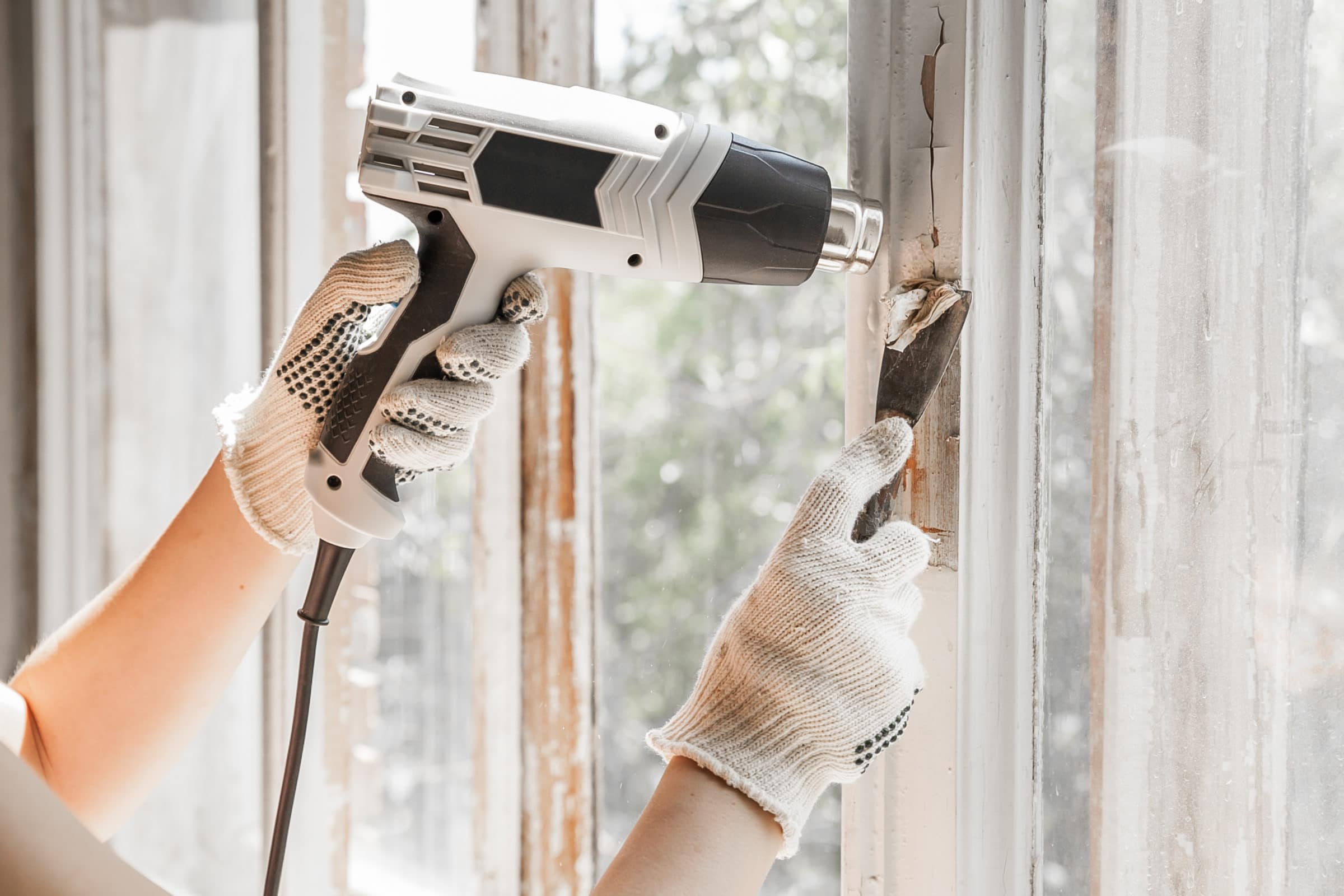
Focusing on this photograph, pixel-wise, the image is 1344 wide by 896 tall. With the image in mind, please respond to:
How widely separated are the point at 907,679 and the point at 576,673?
419mm

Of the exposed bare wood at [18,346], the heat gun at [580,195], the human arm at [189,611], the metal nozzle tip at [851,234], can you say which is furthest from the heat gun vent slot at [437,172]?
the exposed bare wood at [18,346]

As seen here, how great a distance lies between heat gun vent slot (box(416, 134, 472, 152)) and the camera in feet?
1.87

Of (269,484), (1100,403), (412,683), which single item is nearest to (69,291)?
(412,683)

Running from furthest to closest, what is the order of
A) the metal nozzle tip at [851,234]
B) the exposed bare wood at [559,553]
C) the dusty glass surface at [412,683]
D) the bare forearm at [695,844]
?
1. the dusty glass surface at [412,683]
2. the exposed bare wood at [559,553]
3. the metal nozzle tip at [851,234]
4. the bare forearm at [695,844]

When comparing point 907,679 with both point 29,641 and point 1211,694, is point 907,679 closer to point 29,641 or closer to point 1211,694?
point 1211,694

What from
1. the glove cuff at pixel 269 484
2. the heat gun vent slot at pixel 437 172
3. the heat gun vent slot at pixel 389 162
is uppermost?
the heat gun vent slot at pixel 389 162

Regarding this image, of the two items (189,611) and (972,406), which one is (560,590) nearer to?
(189,611)

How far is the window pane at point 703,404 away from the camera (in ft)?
2.44

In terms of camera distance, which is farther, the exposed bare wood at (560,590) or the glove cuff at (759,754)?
the exposed bare wood at (560,590)

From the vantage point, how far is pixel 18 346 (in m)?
1.45

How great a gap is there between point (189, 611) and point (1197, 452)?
0.70m

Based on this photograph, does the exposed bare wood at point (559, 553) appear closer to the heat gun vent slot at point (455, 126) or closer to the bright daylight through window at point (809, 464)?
the bright daylight through window at point (809, 464)

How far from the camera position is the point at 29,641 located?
1.51 m

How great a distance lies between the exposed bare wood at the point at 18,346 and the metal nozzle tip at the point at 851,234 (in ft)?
4.41
